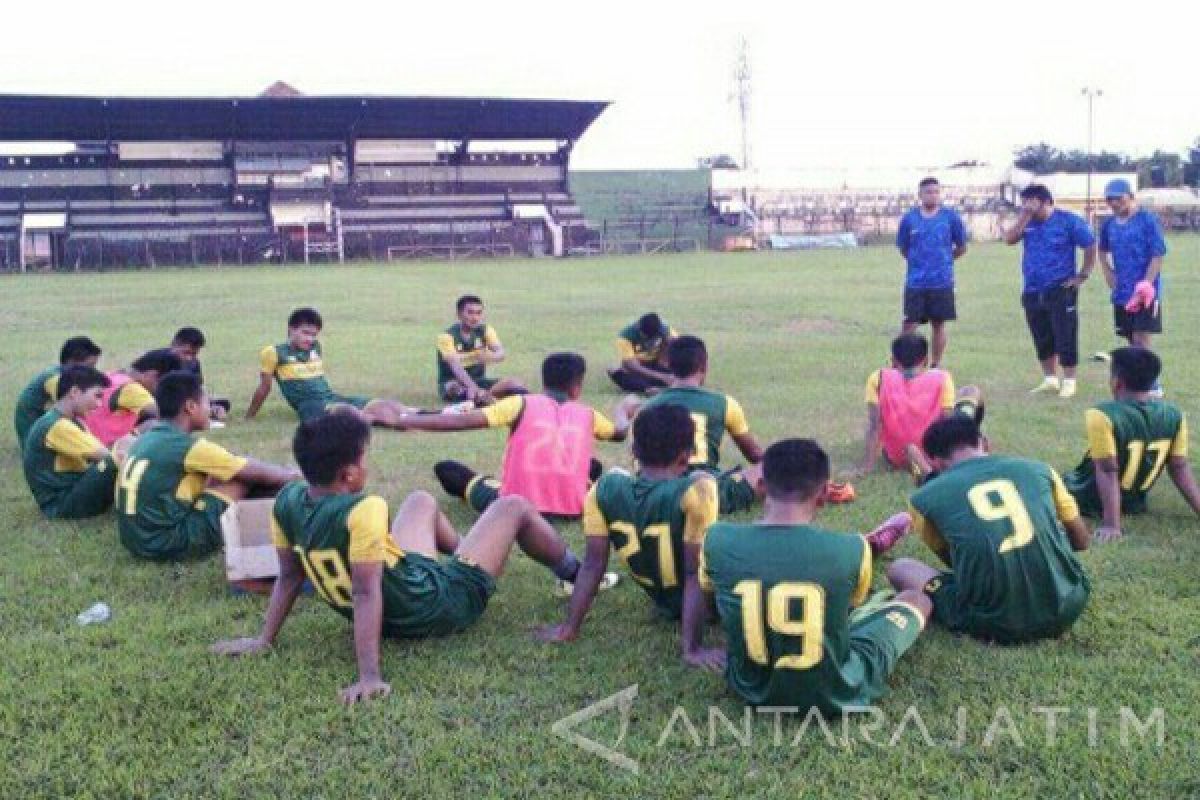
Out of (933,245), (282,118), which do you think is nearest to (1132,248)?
(933,245)

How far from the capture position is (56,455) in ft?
22.2

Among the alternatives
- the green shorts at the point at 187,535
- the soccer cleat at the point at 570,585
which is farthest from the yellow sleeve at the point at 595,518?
the green shorts at the point at 187,535

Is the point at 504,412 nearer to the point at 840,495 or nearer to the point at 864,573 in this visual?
the point at 840,495

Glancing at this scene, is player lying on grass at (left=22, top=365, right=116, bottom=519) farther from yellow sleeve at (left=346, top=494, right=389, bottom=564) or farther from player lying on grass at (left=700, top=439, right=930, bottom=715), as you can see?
player lying on grass at (left=700, top=439, right=930, bottom=715)

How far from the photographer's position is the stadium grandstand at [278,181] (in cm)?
4812

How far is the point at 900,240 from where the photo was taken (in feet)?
38.6

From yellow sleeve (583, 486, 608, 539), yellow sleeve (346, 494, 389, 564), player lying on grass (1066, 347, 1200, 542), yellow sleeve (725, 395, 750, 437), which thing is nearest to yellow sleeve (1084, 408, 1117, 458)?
player lying on grass (1066, 347, 1200, 542)

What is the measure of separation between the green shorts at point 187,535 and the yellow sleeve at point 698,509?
2.78 meters

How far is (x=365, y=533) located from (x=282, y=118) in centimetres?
5210

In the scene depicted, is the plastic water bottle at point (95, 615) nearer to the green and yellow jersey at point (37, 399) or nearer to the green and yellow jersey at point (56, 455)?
the green and yellow jersey at point (56, 455)

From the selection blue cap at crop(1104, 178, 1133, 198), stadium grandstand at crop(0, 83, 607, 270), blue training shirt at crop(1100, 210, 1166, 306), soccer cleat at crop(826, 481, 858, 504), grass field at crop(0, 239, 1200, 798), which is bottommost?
grass field at crop(0, 239, 1200, 798)

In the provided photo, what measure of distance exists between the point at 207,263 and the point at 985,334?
37.9m

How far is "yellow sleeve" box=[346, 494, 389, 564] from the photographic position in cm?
416

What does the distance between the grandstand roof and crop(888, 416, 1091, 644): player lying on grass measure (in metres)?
50.0
